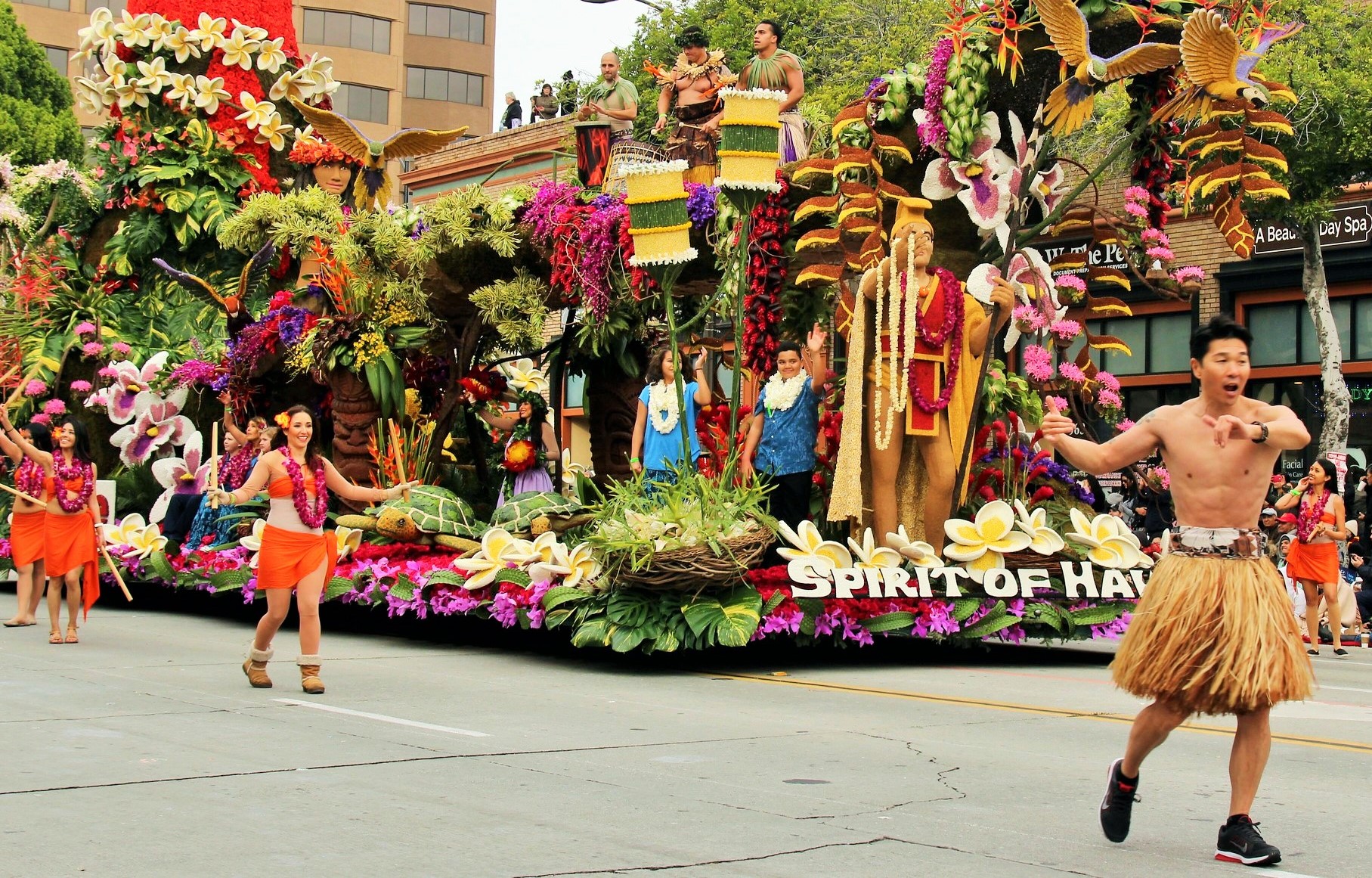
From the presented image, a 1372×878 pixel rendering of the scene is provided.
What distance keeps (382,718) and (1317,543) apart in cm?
942

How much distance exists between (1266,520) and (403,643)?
31.4 feet

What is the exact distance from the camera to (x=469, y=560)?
1277 centimetres

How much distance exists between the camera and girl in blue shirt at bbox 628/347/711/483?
44.0 ft

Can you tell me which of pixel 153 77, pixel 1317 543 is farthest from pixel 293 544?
pixel 153 77

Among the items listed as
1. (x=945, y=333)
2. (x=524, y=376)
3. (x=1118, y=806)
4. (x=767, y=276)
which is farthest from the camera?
(x=524, y=376)

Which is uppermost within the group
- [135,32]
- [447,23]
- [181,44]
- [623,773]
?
[447,23]

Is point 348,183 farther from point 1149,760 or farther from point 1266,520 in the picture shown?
point 1149,760

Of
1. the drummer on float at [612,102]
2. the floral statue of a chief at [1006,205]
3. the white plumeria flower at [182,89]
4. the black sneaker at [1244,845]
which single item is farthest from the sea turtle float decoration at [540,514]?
the white plumeria flower at [182,89]

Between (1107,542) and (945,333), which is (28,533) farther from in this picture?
(1107,542)

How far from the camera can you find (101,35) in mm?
19984

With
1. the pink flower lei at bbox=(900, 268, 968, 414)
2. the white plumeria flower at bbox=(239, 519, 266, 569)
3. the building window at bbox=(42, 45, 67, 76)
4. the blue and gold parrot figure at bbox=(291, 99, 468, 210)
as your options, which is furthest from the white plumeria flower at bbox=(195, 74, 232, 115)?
the building window at bbox=(42, 45, 67, 76)

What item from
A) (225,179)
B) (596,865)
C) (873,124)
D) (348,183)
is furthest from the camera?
(225,179)

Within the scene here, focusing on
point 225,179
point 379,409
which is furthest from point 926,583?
point 225,179

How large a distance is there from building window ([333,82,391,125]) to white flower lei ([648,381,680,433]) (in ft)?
182
